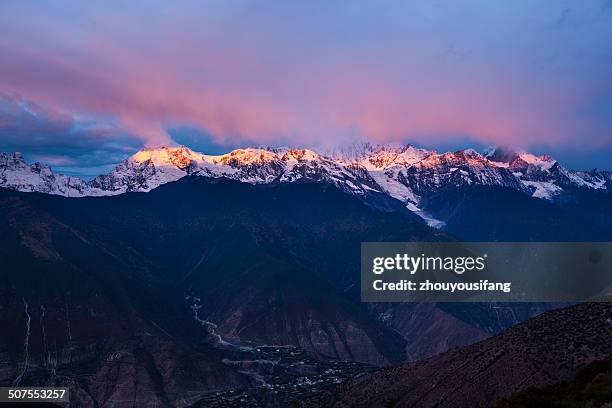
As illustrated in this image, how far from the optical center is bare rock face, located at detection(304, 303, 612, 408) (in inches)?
5896

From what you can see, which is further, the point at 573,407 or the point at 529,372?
the point at 529,372

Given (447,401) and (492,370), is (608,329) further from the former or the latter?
(447,401)

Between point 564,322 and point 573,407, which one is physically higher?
point 564,322

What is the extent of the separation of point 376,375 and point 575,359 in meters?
59.4

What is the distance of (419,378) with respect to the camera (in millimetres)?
176625

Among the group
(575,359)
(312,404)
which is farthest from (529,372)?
(312,404)

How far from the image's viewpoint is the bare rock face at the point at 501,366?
149750 millimetres

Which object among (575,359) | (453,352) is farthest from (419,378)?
(575,359)

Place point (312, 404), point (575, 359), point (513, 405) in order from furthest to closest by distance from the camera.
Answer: point (312, 404), point (575, 359), point (513, 405)

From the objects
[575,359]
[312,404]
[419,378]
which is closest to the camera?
[575,359]

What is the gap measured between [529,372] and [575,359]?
1000cm

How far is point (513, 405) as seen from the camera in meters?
110

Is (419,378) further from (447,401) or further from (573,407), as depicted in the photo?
(573,407)

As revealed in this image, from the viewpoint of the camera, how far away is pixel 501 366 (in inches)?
6348
